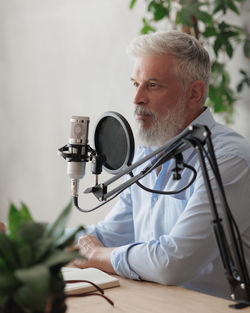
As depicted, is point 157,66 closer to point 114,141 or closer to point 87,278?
point 114,141

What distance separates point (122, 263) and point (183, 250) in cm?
19

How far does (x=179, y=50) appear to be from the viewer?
1.87m

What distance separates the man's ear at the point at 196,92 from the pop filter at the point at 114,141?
52cm

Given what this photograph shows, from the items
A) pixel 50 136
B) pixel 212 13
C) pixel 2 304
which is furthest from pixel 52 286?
pixel 50 136

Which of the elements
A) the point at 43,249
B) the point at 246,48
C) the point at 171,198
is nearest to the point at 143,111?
the point at 171,198

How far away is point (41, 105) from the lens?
388cm

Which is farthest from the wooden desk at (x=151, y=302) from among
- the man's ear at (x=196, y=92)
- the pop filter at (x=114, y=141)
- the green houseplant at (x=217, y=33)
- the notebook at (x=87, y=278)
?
the green houseplant at (x=217, y=33)

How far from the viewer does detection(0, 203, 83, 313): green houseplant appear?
28.6 inches

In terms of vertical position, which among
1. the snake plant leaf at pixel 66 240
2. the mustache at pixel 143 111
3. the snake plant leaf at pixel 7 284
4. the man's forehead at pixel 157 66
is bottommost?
the snake plant leaf at pixel 7 284

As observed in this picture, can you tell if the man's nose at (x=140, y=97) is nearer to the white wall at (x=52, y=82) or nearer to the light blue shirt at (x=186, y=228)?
the light blue shirt at (x=186, y=228)

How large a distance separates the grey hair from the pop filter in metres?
0.45

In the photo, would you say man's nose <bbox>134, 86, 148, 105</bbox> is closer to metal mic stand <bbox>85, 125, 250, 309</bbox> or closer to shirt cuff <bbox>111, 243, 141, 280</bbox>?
shirt cuff <bbox>111, 243, 141, 280</bbox>

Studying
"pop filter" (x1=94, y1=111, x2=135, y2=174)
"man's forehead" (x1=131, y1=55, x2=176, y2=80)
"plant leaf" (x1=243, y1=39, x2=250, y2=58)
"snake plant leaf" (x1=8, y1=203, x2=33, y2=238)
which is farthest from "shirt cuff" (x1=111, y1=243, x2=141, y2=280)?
"plant leaf" (x1=243, y1=39, x2=250, y2=58)

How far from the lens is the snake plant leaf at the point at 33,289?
28.2 inches
